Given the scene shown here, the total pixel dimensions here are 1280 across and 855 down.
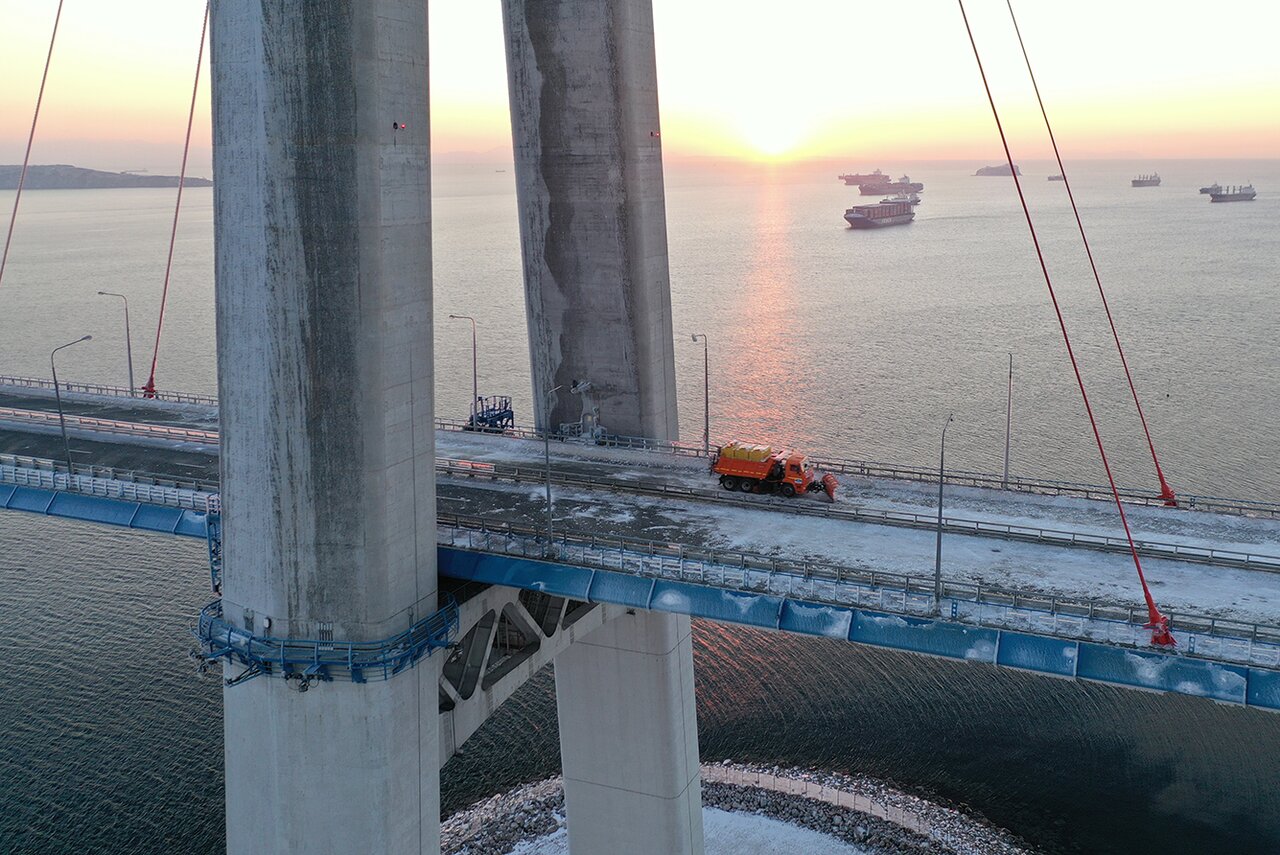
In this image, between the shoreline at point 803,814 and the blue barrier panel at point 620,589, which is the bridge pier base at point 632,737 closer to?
the shoreline at point 803,814

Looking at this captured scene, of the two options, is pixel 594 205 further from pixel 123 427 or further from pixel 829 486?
pixel 123 427

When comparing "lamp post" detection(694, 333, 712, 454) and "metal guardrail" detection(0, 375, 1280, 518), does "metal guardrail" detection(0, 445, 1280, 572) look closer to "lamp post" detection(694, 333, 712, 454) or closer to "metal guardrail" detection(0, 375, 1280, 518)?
"metal guardrail" detection(0, 375, 1280, 518)

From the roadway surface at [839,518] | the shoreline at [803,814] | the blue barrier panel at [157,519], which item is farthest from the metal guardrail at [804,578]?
the shoreline at [803,814]

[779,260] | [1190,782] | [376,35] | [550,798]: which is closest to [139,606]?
[550,798]

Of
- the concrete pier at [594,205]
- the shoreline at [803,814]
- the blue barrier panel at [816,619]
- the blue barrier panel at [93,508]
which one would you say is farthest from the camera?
the shoreline at [803,814]

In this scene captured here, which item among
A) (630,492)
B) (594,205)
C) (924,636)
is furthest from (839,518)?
(594,205)
